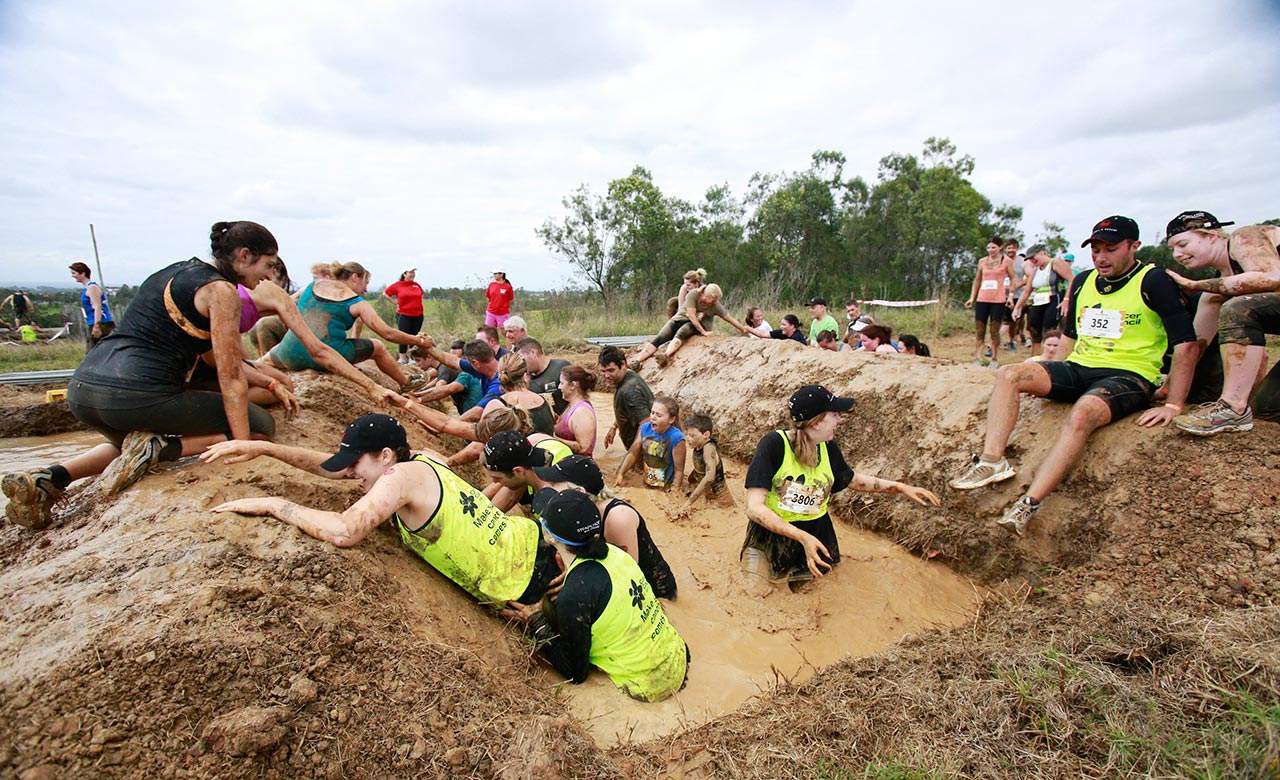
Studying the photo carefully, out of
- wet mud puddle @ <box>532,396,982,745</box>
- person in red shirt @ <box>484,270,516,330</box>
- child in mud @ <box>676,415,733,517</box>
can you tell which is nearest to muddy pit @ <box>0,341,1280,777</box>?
wet mud puddle @ <box>532,396,982,745</box>

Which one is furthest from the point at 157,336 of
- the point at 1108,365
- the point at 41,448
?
the point at 41,448

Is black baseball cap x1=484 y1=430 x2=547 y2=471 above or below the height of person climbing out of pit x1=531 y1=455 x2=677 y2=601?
above

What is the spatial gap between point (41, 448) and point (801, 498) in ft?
32.2

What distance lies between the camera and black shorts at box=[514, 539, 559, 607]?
3376 mm

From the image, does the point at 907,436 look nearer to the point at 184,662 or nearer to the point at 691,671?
the point at 691,671

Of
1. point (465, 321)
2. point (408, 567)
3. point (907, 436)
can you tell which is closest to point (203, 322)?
point (408, 567)

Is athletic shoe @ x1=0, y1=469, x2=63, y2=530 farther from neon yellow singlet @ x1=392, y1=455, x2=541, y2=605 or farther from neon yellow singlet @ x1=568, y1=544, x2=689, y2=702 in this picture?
neon yellow singlet @ x1=568, y1=544, x2=689, y2=702

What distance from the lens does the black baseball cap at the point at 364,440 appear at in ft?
9.73

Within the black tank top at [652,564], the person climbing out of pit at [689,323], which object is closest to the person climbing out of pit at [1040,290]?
the person climbing out of pit at [689,323]

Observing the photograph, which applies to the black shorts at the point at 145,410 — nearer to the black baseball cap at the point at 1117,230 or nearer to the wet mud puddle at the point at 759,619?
the wet mud puddle at the point at 759,619

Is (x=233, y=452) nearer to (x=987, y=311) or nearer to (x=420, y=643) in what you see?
(x=420, y=643)

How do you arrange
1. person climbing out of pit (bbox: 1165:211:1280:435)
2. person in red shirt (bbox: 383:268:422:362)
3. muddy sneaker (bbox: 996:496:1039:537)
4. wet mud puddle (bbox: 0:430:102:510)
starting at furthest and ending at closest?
person in red shirt (bbox: 383:268:422:362), wet mud puddle (bbox: 0:430:102:510), muddy sneaker (bbox: 996:496:1039:537), person climbing out of pit (bbox: 1165:211:1280:435)

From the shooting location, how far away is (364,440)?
2.97 metres

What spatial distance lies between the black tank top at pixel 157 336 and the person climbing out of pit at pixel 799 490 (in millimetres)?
3123
